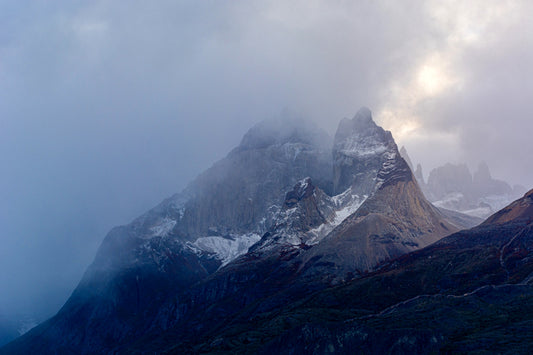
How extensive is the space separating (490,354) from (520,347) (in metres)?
10.3

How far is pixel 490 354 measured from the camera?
199750 millimetres

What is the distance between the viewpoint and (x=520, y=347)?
196875 millimetres
